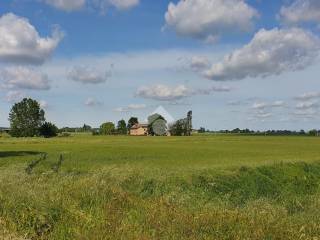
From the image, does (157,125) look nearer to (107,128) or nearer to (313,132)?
(107,128)

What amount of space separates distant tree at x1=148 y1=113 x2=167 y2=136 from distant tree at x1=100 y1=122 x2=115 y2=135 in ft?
47.0

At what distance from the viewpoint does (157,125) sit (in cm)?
18675

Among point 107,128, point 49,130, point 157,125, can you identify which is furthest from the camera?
point 107,128

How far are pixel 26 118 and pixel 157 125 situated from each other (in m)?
50.4

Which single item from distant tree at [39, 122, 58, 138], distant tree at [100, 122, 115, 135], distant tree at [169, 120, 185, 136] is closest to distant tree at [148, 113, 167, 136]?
distant tree at [169, 120, 185, 136]

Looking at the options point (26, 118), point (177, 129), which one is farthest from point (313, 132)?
point (26, 118)

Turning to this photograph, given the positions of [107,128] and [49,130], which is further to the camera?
[107,128]

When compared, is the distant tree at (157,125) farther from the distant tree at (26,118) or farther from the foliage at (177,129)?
the distant tree at (26,118)

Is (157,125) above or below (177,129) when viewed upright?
above

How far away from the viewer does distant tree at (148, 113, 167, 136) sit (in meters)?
182

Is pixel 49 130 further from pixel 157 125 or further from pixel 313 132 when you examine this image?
pixel 313 132

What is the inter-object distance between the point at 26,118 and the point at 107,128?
43217mm

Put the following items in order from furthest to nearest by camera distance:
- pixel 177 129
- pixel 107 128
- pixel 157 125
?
pixel 107 128
pixel 157 125
pixel 177 129

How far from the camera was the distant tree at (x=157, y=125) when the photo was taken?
182500mm
